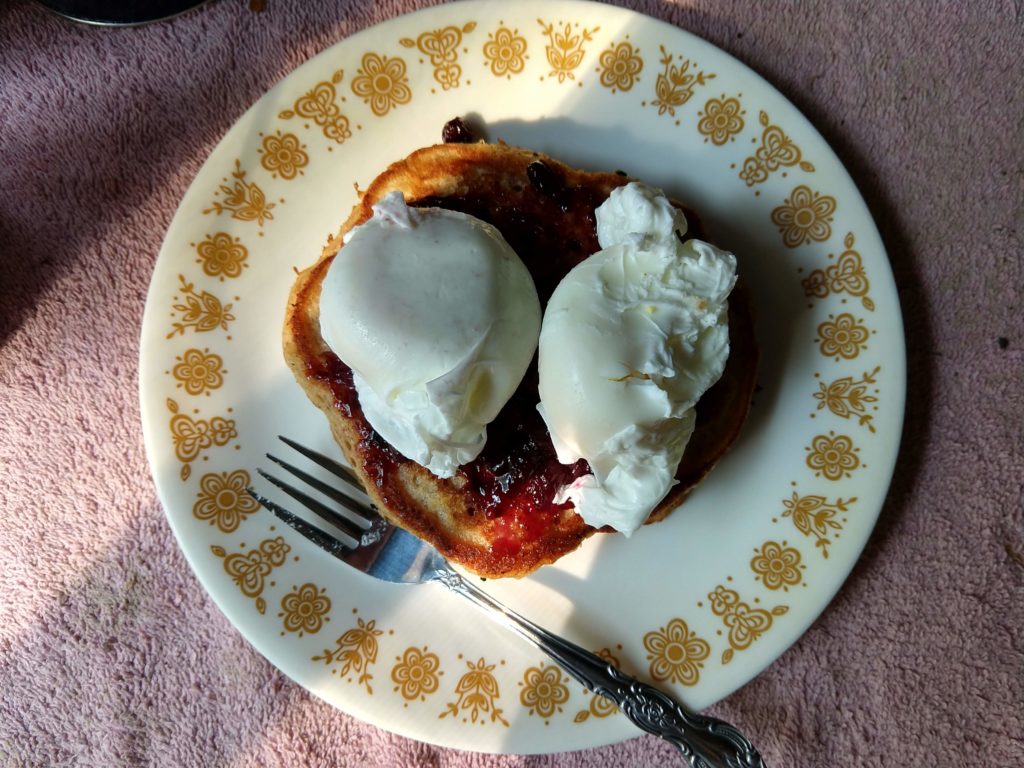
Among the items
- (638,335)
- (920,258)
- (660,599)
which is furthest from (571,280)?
(920,258)

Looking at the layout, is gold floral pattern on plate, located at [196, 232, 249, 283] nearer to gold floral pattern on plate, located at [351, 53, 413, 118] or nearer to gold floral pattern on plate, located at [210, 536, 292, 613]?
gold floral pattern on plate, located at [351, 53, 413, 118]

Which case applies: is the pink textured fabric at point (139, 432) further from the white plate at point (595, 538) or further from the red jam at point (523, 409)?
the red jam at point (523, 409)

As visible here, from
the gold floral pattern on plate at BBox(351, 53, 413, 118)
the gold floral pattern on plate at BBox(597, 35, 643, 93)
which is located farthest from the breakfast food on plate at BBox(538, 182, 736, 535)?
the gold floral pattern on plate at BBox(351, 53, 413, 118)

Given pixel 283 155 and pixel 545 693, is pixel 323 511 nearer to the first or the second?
pixel 545 693

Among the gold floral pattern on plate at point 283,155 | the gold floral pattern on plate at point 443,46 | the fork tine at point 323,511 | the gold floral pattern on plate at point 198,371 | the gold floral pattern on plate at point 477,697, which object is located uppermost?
the gold floral pattern on plate at point 443,46

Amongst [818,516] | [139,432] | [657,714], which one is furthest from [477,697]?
[139,432]

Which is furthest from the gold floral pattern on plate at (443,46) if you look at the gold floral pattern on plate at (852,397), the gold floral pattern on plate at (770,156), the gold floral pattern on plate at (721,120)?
the gold floral pattern on plate at (852,397)

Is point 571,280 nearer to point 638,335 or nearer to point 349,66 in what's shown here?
point 638,335
